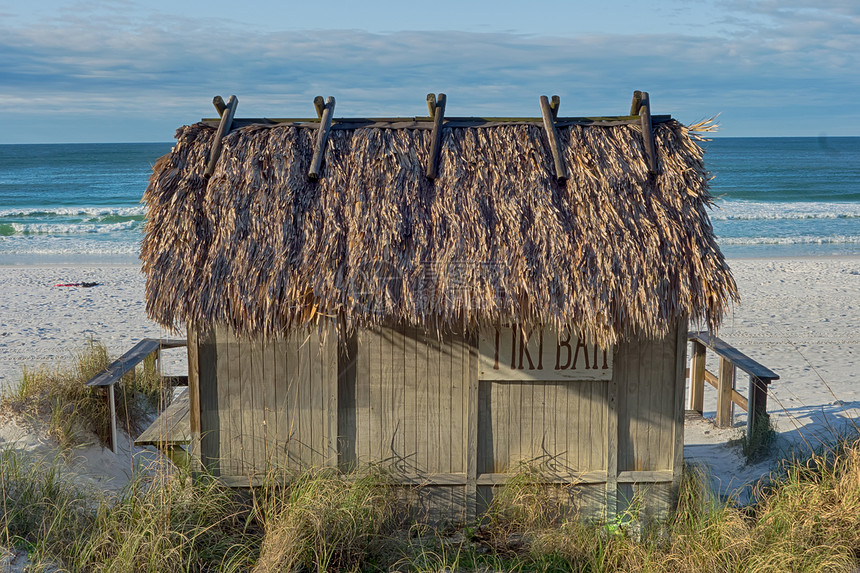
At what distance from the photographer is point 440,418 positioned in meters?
5.44

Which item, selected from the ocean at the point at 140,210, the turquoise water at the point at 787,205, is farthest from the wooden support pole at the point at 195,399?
the ocean at the point at 140,210

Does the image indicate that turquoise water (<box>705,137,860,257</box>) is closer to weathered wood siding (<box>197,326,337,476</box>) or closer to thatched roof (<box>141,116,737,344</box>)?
thatched roof (<box>141,116,737,344</box>)

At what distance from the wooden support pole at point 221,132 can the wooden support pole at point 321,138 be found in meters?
0.66

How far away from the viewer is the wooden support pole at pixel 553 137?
5.44m

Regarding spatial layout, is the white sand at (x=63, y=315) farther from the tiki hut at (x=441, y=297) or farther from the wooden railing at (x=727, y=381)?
the wooden railing at (x=727, y=381)

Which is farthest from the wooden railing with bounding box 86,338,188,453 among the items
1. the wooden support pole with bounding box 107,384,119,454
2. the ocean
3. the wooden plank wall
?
the ocean

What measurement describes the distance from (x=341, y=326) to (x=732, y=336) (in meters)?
8.44

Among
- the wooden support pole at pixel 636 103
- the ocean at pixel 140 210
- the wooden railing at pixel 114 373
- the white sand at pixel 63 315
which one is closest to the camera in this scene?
the wooden support pole at pixel 636 103

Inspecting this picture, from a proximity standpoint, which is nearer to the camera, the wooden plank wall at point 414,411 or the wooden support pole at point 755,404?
the wooden plank wall at point 414,411

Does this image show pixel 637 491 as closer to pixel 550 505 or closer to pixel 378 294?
pixel 550 505

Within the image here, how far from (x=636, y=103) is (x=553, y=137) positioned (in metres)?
0.81

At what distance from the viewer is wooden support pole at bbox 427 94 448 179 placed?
17.9 feet

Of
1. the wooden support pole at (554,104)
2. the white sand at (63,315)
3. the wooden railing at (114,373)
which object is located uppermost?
the wooden support pole at (554,104)

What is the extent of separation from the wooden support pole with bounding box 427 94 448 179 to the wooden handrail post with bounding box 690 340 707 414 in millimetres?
3989
